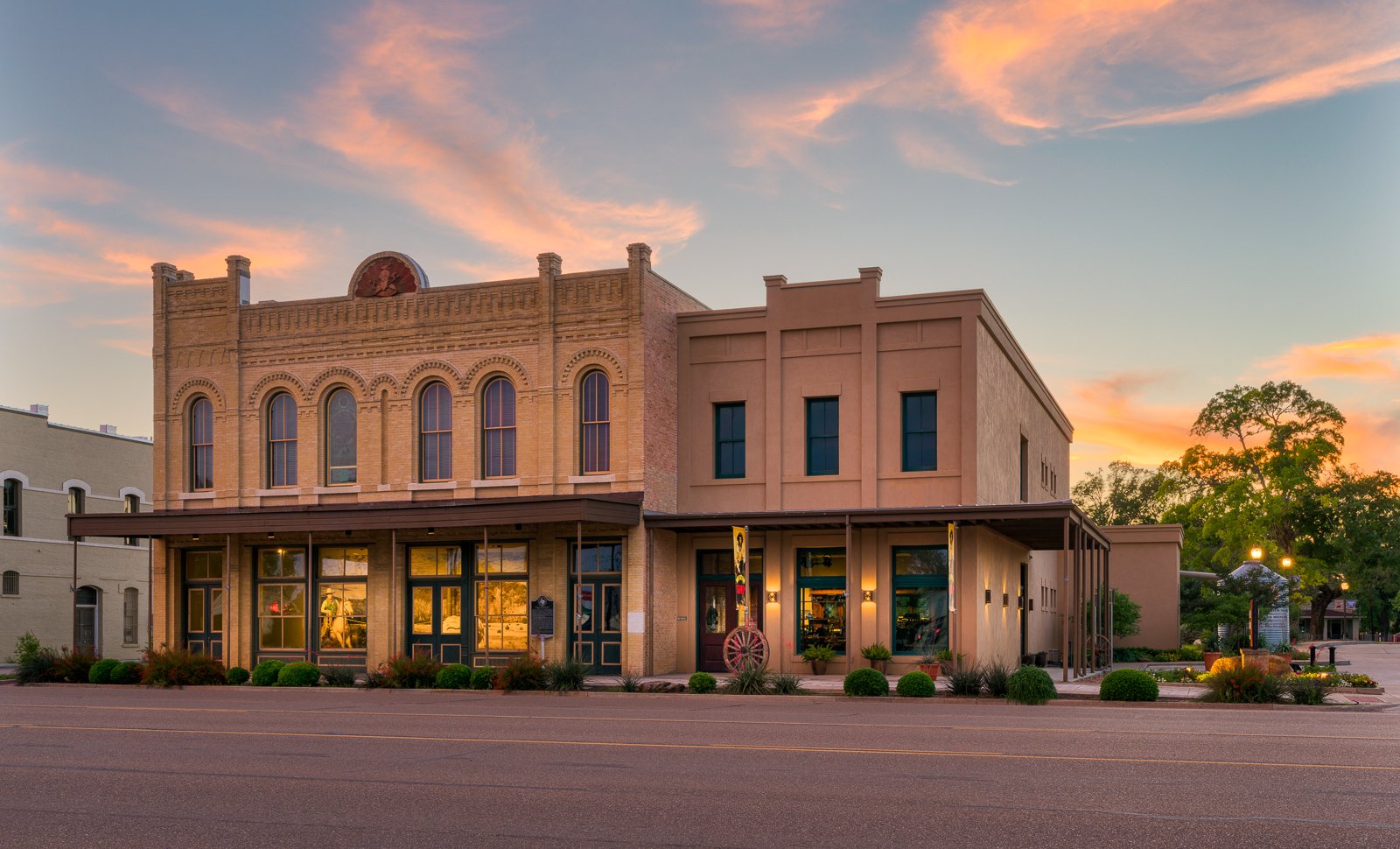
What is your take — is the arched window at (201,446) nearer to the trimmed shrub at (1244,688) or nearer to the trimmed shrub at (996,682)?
the trimmed shrub at (996,682)

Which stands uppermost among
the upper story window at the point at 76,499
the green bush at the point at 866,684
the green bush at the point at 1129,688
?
the upper story window at the point at 76,499

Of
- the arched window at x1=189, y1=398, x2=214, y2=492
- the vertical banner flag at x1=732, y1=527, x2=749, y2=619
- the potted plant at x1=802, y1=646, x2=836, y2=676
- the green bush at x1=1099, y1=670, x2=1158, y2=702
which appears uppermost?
the arched window at x1=189, y1=398, x2=214, y2=492

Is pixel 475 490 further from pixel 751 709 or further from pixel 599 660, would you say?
pixel 751 709

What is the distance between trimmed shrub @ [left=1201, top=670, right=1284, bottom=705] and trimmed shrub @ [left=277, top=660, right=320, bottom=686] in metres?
19.1

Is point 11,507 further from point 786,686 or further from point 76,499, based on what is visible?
point 786,686

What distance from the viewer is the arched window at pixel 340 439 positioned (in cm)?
3466

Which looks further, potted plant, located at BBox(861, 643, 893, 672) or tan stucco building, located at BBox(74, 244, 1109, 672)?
tan stucco building, located at BBox(74, 244, 1109, 672)

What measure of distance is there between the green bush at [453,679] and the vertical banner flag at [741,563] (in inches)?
242

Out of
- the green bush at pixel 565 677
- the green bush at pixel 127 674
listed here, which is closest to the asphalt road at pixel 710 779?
the green bush at pixel 565 677

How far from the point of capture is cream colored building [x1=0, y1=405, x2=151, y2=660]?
151 ft

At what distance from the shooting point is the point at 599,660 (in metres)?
31.7

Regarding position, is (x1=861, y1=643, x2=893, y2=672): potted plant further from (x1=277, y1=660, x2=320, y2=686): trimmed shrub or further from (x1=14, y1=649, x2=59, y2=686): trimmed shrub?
(x1=14, y1=649, x2=59, y2=686): trimmed shrub

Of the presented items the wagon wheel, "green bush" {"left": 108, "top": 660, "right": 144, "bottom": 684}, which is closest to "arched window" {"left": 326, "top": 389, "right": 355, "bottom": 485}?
"green bush" {"left": 108, "top": 660, "right": 144, "bottom": 684}

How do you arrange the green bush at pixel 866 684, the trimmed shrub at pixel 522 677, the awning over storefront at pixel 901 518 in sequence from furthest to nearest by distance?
the trimmed shrub at pixel 522 677 → the awning over storefront at pixel 901 518 → the green bush at pixel 866 684
